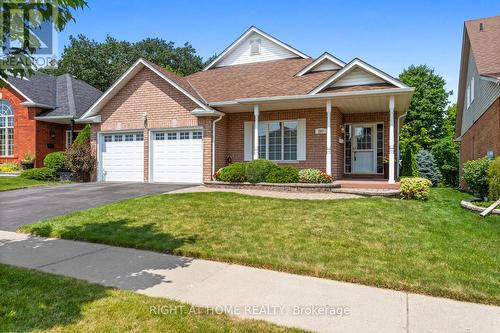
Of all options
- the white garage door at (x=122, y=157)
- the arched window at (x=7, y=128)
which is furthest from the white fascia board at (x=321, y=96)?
the arched window at (x=7, y=128)

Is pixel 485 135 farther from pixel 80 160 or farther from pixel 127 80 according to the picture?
pixel 80 160

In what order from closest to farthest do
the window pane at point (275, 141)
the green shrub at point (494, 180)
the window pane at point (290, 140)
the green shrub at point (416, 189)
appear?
A: the green shrub at point (494, 180) < the green shrub at point (416, 189) < the window pane at point (290, 140) < the window pane at point (275, 141)

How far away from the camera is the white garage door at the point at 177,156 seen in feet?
50.9

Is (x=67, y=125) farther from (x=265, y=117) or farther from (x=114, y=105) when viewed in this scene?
(x=265, y=117)

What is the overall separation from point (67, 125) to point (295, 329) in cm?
2267

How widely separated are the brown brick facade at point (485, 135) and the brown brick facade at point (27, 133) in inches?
893

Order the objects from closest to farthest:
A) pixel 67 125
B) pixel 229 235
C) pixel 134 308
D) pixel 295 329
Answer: pixel 295 329
pixel 134 308
pixel 229 235
pixel 67 125

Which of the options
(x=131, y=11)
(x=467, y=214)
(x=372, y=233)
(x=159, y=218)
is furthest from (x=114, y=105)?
(x=467, y=214)

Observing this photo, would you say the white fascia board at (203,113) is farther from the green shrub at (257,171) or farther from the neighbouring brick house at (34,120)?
the neighbouring brick house at (34,120)

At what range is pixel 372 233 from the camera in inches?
275

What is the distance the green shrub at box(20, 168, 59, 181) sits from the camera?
17.8 meters

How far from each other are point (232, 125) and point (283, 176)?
4.57 m

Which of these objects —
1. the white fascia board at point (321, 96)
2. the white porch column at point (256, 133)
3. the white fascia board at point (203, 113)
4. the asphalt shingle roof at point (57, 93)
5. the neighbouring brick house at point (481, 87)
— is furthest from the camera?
the asphalt shingle roof at point (57, 93)

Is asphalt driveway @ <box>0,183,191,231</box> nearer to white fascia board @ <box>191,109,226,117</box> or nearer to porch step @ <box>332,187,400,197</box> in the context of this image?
white fascia board @ <box>191,109,226,117</box>
